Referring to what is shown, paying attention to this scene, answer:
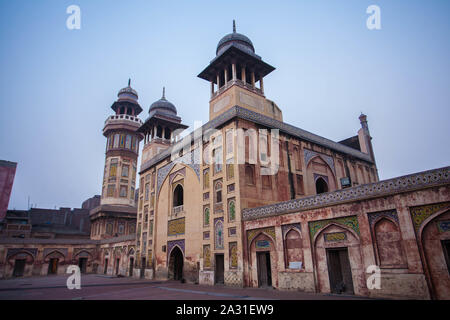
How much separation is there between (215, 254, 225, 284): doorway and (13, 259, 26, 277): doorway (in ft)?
72.1

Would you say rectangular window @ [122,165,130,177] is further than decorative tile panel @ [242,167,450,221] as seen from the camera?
Yes

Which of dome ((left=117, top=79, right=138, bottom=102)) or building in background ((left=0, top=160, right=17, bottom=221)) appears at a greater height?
dome ((left=117, top=79, right=138, bottom=102))

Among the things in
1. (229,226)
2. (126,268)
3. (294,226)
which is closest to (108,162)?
(126,268)

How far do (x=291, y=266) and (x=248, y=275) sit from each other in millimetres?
2375

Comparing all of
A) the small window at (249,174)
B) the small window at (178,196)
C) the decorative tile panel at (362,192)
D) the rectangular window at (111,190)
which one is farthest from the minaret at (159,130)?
the decorative tile panel at (362,192)

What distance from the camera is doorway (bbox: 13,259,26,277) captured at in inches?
1020

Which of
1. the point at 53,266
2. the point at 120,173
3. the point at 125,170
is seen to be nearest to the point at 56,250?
the point at 53,266

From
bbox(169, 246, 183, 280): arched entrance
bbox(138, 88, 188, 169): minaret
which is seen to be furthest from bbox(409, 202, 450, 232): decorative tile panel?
bbox(138, 88, 188, 169): minaret

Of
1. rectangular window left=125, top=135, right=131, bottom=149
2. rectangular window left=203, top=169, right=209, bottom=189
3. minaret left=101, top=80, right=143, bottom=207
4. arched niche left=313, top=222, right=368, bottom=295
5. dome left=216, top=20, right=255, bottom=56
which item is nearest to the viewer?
arched niche left=313, top=222, right=368, bottom=295

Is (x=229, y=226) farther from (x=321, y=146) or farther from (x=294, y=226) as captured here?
(x=321, y=146)

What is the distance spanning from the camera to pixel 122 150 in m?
35.0

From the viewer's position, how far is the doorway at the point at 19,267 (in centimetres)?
2592

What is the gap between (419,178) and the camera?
8.74 metres

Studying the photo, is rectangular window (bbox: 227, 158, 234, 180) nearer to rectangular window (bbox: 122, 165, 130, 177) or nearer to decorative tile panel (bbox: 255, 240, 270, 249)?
decorative tile panel (bbox: 255, 240, 270, 249)
